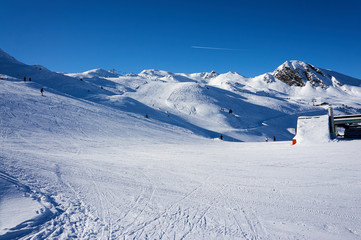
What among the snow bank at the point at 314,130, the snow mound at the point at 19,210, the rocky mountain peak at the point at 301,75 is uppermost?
the rocky mountain peak at the point at 301,75

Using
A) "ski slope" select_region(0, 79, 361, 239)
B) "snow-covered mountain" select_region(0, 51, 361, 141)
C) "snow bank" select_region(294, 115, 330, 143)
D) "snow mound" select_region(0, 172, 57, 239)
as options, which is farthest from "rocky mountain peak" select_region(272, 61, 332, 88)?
"snow mound" select_region(0, 172, 57, 239)

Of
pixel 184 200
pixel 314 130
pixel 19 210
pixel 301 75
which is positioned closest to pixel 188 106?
pixel 314 130

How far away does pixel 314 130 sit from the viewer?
523 inches

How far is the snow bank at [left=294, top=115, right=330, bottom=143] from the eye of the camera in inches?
509

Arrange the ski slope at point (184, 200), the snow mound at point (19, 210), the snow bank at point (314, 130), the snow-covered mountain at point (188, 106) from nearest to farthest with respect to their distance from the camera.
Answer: the snow mound at point (19, 210)
the ski slope at point (184, 200)
the snow bank at point (314, 130)
the snow-covered mountain at point (188, 106)

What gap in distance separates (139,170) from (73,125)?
13.8 meters

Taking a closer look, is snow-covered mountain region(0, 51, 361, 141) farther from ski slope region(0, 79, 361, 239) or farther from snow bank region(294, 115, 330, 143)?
ski slope region(0, 79, 361, 239)

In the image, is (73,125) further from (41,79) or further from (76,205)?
(41,79)

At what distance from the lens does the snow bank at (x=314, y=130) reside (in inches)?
509

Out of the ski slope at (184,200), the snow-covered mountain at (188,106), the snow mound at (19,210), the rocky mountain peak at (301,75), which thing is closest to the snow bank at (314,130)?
the ski slope at (184,200)

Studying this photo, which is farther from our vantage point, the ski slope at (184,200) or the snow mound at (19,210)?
the ski slope at (184,200)

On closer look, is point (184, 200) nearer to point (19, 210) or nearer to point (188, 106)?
point (19, 210)

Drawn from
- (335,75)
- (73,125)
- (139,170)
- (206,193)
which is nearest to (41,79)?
(73,125)

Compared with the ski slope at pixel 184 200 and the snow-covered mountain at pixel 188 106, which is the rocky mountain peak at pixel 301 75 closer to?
the snow-covered mountain at pixel 188 106
